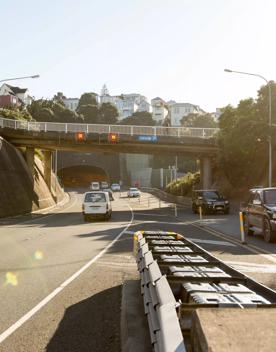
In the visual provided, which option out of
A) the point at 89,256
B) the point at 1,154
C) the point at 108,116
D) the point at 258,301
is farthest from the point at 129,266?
the point at 108,116

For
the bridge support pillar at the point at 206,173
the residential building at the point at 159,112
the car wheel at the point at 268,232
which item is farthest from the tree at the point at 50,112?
the car wheel at the point at 268,232

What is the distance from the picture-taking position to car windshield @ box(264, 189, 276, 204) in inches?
699

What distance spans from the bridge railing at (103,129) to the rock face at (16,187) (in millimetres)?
2321

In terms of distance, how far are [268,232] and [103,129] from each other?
108 ft

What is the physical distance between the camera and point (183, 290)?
18.7 ft

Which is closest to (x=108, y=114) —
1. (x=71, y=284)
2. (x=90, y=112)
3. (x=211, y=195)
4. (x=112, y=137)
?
(x=90, y=112)

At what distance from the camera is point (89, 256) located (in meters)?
13.6

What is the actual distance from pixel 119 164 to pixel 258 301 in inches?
4447

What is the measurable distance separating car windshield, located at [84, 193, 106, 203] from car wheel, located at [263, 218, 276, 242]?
15.3m

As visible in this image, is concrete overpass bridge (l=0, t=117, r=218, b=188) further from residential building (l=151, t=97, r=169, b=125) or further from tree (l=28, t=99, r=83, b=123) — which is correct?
residential building (l=151, t=97, r=169, b=125)

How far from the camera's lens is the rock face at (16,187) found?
39.5 m

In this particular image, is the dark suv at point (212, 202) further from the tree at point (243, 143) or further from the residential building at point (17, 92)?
the residential building at point (17, 92)

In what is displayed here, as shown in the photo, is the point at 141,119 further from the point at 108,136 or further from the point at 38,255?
the point at 38,255

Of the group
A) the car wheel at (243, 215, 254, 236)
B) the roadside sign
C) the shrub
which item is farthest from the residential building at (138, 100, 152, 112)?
the car wheel at (243, 215, 254, 236)
